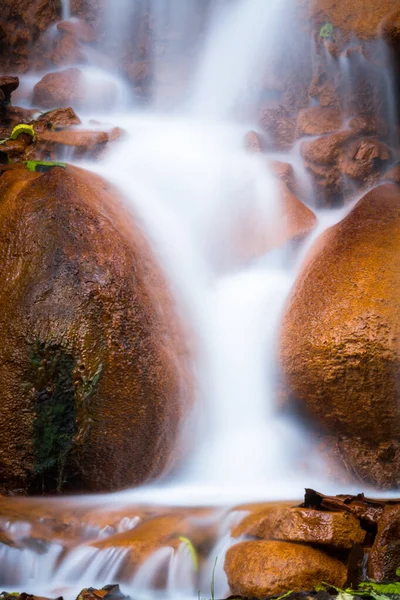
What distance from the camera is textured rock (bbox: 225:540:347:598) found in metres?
3.44

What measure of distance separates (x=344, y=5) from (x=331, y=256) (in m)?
6.02

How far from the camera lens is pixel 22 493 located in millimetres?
5039

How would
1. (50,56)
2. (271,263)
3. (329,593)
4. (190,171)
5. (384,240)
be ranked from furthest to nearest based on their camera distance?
(50,56) < (190,171) < (271,263) < (384,240) < (329,593)

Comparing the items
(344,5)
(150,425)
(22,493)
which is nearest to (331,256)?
(150,425)

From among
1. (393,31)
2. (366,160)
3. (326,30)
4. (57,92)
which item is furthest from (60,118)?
(393,31)

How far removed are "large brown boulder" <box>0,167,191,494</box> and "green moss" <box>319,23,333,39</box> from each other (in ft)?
21.7

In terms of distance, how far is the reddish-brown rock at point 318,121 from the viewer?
31.9 feet

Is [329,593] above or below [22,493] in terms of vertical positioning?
below

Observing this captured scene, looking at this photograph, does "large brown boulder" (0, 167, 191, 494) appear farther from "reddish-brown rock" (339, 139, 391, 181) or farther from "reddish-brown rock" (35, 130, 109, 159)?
"reddish-brown rock" (339, 139, 391, 181)

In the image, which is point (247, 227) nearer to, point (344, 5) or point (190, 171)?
point (190, 171)

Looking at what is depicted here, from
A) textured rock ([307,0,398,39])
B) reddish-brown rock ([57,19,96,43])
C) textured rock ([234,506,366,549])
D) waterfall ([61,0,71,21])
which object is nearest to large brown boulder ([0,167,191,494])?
textured rock ([234,506,366,549])

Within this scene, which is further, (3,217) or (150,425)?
(3,217)

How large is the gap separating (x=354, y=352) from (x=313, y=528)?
217 centimetres

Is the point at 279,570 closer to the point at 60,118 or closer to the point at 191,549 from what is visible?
the point at 191,549
